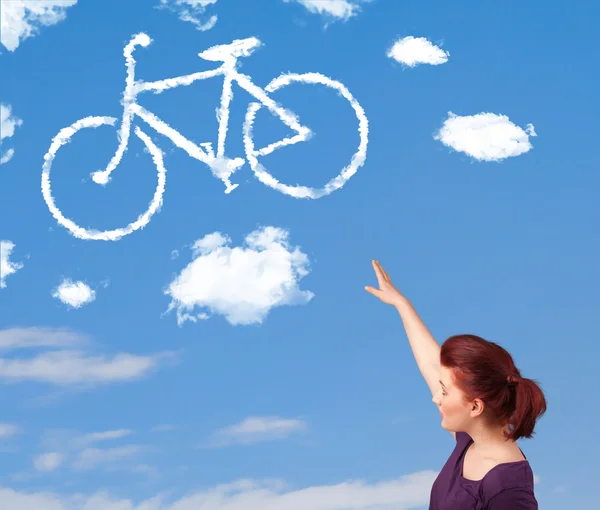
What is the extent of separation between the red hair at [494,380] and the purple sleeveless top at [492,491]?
0.72 ft

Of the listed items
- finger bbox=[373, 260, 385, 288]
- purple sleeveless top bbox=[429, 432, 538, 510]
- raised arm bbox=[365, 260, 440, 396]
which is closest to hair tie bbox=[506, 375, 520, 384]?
purple sleeveless top bbox=[429, 432, 538, 510]

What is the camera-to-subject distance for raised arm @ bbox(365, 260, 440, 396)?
229 inches

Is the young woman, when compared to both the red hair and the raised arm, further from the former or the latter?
the raised arm

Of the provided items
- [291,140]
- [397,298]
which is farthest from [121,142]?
[397,298]

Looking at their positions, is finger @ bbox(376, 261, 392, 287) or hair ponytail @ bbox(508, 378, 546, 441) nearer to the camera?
hair ponytail @ bbox(508, 378, 546, 441)

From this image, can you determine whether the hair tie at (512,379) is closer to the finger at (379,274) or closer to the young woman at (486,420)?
the young woman at (486,420)

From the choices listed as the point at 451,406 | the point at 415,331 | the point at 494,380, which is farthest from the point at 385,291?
the point at 494,380

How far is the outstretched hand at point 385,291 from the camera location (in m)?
6.32

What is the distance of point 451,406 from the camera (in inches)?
189

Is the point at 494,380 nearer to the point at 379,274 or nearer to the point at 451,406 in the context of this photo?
the point at 451,406

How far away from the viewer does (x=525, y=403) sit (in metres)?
4.61

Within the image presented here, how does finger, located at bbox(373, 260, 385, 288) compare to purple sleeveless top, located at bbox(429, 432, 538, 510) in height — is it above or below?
above

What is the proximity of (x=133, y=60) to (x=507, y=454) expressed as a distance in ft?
27.8

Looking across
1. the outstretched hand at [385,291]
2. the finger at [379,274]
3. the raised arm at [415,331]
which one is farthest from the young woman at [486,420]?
the finger at [379,274]
